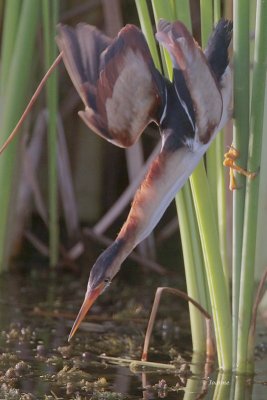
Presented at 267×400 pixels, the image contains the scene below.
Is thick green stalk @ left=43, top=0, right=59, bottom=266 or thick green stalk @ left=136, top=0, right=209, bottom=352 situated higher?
thick green stalk @ left=43, top=0, right=59, bottom=266

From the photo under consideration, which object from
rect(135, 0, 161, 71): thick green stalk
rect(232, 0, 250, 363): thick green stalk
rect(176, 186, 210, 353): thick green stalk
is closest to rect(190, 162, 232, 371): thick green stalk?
rect(232, 0, 250, 363): thick green stalk

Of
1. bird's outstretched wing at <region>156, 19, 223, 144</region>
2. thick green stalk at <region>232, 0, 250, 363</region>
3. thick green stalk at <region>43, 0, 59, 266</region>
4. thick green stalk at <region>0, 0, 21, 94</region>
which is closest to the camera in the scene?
bird's outstretched wing at <region>156, 19, 223, 144</region>

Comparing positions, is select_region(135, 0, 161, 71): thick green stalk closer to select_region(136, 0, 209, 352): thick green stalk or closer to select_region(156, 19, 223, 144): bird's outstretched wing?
select_region(136, 0, 209, 352): thick green stalk

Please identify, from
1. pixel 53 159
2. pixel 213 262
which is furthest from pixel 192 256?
pixel 53 159

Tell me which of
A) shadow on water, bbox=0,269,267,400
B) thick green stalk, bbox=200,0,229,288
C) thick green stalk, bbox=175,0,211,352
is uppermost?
thick green stalk, bbox=200,0,229,288

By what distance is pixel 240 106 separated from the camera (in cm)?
219

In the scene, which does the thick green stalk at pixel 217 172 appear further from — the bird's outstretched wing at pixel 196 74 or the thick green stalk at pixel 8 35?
the thick green stalk at pixel 8 35

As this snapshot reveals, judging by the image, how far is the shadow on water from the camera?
2.21 m

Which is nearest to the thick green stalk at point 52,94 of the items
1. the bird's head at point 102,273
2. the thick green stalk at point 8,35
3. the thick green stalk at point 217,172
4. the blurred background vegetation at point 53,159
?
the blurred background vegetation at point 53,159

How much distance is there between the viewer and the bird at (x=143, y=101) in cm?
203

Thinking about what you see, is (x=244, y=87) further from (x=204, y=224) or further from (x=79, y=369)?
(x=79, y=369)

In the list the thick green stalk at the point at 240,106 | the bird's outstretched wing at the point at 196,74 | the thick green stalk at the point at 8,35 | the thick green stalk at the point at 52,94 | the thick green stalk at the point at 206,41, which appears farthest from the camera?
the thick green stalk at the point at 8,35

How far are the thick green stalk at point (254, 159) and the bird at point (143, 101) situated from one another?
2.9 inches

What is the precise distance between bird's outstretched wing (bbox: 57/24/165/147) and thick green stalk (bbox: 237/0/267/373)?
0.22 metres
